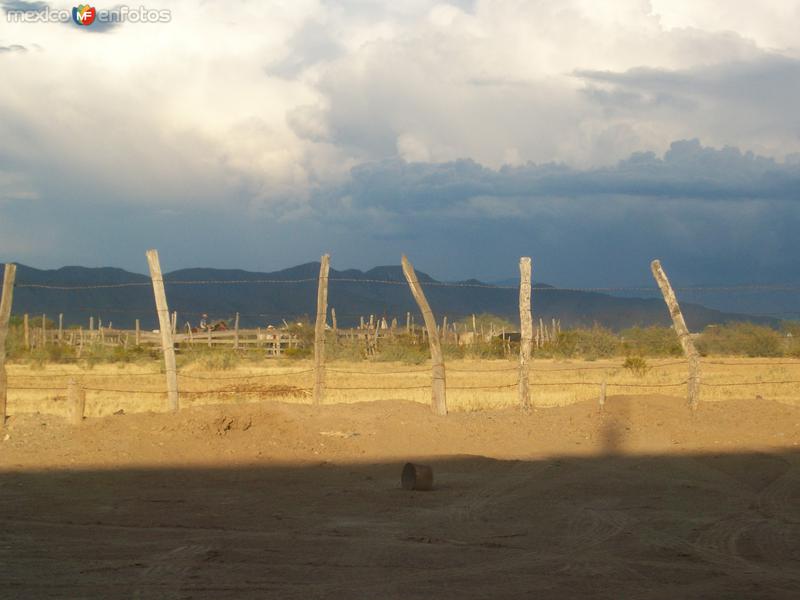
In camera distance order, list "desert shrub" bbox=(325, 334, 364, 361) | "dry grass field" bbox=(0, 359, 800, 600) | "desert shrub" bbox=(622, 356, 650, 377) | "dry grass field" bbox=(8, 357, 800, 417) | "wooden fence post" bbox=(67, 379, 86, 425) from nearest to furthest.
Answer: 1. "dry grass field" bbox=(0, 359, 800, 600)
2. "wooden fence post" bbox=(67, 379, 86, 425)
3. "dry grass field" bbox=(8, 357, 800, 417)
4. "desert shrub" bbox=(622, 356, 650, 377)
5. "desert shrub" bbox=(325, 334, 364, 361)

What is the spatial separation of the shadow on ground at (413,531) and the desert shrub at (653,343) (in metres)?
32.4

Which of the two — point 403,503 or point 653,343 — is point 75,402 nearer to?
point 403,503

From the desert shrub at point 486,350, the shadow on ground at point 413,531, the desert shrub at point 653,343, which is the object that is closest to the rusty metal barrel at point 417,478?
the shadow on ground at point 413,531

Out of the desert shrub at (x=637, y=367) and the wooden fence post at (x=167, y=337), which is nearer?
the wooden fence post at (x=167, y=337)

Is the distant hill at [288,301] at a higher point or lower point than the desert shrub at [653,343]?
higher

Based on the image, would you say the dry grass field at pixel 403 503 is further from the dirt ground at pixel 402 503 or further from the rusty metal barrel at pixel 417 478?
the rusty metal barrel at pixel 417 478

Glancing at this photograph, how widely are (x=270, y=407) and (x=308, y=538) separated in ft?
21.9

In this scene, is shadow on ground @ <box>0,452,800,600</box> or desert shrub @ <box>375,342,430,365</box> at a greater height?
desert shrub @ <box>375,342,430,365</box>

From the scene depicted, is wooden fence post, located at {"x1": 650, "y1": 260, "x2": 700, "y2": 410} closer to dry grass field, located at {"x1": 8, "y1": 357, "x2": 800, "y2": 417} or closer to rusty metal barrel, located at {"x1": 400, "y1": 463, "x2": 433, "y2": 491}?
dry grass field, located at {"x1": 8, "y1": 357, "x2": 800, "y2": 417}

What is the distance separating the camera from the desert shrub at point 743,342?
4344 centimetres

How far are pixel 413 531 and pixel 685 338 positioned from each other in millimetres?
9411

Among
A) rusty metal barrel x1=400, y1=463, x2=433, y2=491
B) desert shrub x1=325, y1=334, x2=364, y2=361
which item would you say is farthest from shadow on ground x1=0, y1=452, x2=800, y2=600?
desert shrub x1=325, y1=334, x2=364, y2=361

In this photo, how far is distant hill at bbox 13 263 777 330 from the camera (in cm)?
11225

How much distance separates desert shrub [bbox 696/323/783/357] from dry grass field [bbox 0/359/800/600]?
2803 cm
